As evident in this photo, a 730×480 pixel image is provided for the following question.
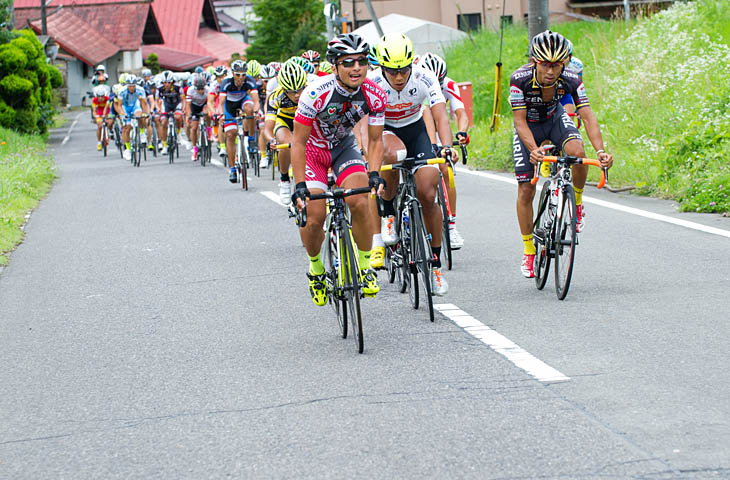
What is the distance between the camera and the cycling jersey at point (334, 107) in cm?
731

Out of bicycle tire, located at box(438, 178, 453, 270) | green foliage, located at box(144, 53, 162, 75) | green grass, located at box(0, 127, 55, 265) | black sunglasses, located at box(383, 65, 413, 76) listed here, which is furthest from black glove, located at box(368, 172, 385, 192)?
green foliage, located at box(144, 53, 162, 75)

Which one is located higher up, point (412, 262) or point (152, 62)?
point (152, 62)

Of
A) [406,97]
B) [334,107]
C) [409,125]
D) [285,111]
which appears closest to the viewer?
[334,107]

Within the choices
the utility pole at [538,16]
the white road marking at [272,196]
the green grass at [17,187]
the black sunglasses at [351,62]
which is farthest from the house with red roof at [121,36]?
the black sunglasses at [351,62]

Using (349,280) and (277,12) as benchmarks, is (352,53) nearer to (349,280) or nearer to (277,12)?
(349,280)

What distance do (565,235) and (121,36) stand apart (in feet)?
258

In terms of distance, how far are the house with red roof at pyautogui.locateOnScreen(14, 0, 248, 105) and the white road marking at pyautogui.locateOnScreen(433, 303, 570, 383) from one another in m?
64.9

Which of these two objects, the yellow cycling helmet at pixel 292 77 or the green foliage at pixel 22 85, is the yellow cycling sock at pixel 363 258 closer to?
the yellow cycling helmet at pixel 292 77

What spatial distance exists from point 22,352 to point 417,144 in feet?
11.4

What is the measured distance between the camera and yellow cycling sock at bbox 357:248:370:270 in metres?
7.45

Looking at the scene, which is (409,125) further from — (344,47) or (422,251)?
(344,47)

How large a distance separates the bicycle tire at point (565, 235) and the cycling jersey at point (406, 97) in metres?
1.52

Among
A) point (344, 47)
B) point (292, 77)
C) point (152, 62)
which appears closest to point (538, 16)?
point (292, 77)

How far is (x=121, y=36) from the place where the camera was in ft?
272
